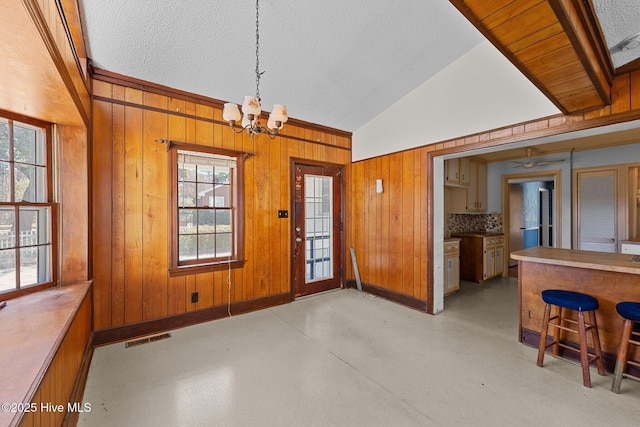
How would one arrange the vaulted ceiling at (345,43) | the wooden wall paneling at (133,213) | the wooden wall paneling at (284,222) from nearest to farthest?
the vaulted ceiling at (345,43) < the wooden wall paneling at (133,213) < the wooden wall paneling at (284,222)

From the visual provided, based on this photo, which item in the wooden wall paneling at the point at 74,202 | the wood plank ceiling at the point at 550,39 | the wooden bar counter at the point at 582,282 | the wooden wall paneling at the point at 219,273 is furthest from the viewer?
the wooden wall paneling at the point at 219,273

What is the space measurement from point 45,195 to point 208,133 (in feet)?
5.31

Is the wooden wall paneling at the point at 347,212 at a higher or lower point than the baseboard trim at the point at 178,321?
higher

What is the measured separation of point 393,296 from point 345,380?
2.07 m

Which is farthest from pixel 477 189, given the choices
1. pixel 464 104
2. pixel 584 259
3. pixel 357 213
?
pixel 584 259

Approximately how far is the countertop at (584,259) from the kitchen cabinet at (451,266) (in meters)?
1.32

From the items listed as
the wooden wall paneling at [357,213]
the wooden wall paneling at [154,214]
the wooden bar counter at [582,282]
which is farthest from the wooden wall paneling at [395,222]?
the wooden wall paneling at [154,214]

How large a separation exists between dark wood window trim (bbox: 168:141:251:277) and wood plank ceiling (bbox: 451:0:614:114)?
2.90m

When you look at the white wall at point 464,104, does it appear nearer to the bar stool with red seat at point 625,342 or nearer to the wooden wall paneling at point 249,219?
the bar stool with red seat at point 625,342

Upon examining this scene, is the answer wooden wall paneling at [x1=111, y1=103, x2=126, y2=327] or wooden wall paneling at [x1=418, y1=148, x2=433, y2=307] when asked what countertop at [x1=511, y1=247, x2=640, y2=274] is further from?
wooden wall paneling at [x1=111, y1=103, x2=126, y2=327]

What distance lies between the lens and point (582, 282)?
2471 mm

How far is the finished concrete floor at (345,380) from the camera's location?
1790 millimetres

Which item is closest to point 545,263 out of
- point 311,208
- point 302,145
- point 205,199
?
point 311,208

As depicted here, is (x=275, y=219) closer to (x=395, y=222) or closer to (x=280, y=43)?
(x=395, y=222)
